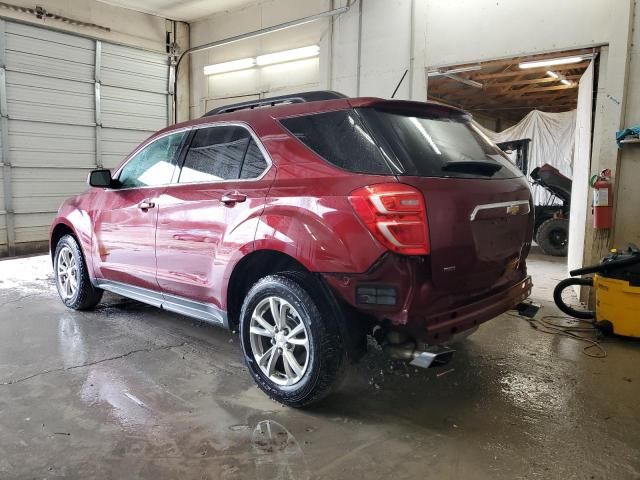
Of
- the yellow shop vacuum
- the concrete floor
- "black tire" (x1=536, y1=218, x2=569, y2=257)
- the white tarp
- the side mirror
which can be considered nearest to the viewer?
the concrete floor

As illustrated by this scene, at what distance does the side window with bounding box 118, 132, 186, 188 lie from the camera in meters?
3.59

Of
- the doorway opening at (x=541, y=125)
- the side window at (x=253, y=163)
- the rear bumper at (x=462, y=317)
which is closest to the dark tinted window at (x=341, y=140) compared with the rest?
Answer: the side window at (x=253, y=163)

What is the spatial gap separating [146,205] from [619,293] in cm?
376

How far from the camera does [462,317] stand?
8.04ft

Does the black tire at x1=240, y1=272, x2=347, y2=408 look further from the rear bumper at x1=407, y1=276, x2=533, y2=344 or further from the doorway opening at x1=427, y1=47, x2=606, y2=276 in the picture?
the doorway opening at x1=427, y1=47, x2=606, y2=276

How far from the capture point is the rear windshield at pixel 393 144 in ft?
7.89

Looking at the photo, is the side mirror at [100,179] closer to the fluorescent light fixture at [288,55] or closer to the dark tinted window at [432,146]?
the dark tinted window at [432,146]

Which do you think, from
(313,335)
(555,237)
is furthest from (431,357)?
(555,237)

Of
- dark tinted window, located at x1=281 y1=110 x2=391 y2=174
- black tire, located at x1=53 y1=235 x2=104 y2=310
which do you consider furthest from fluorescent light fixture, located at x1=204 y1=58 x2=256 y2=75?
dark tinted window, located at x1=281 y1=110 x2=391 y2=174

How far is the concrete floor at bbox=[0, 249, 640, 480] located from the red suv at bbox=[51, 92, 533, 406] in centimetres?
34

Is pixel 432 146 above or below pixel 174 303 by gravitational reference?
above

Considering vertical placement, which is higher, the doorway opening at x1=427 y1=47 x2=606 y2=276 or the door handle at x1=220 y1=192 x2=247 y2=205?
the doorway opening at x1=427 y1=47 x2=606 y2=276

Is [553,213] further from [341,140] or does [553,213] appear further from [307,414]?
[307,414]

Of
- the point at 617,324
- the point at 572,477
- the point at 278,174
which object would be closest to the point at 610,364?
the point at 617,324
